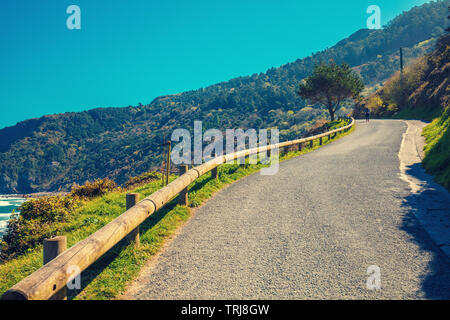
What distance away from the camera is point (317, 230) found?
5840mm

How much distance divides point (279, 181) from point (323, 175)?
68.5 inches

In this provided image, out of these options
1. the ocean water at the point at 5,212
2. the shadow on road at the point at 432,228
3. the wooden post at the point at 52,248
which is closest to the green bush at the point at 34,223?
the ocean water at the point at 5,212

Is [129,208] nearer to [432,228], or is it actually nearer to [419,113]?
[432,228]

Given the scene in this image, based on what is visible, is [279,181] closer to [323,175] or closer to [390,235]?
[323,175]

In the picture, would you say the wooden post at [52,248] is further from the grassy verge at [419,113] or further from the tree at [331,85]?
the tree at [331,85]

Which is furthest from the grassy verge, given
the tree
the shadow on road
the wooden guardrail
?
the wooden guardrail

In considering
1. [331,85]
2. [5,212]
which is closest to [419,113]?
[331,85]

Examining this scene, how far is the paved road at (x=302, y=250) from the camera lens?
12.9 ft

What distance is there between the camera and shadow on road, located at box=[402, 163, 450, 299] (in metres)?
3.92

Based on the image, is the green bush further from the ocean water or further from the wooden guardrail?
the wooden guardrail

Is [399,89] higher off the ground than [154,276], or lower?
higher

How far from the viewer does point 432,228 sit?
5754 mm

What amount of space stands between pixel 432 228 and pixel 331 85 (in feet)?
132
